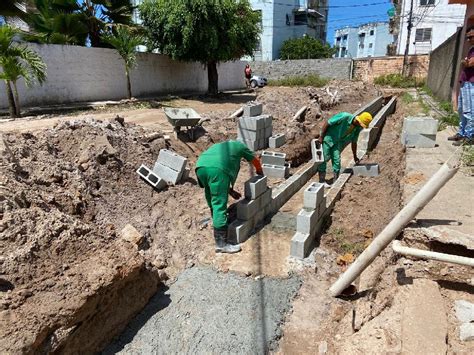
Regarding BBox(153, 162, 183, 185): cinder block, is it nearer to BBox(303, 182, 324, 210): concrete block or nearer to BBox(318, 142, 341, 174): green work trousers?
BBox(303, 182, 324, 210): concrete block

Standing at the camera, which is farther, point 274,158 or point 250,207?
point 274,158

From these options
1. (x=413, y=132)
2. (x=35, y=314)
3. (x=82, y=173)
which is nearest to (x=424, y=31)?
(x=413, y=132)

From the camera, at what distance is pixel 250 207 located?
475 cm

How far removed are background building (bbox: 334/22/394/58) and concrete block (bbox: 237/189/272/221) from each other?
45.5 meters

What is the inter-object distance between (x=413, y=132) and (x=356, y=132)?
1.14 metres

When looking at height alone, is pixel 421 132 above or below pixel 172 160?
above

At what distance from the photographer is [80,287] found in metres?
2.98

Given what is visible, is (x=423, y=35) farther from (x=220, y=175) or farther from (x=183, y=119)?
(x=220, y=175)

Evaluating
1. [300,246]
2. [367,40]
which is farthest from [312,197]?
[367,40]

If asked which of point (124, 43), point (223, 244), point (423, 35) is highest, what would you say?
point (423, 35)

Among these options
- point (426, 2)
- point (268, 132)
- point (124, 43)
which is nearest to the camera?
point (268, 132)

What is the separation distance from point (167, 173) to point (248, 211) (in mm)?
2016

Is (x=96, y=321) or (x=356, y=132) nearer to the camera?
(x=96, y=321)

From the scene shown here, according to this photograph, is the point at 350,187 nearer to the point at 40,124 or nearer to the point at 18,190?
the point at 18,190
